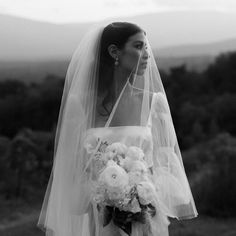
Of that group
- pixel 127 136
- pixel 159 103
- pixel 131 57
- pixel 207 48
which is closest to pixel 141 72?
pixel 131 57

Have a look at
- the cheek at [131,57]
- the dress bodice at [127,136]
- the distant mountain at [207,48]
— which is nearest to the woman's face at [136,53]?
the cheek at [131,57]

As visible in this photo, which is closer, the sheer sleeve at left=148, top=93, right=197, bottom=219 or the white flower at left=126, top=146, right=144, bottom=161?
the white flower at left=126, top=146, right=144, bottom=161

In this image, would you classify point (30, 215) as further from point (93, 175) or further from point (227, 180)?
point (93, 175)

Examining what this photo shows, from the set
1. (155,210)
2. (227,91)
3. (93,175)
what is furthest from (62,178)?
(227,91)

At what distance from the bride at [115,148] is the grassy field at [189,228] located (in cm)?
275

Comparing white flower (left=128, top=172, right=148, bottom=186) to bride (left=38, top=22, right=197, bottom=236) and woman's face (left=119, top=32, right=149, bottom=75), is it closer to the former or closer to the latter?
bride (left=38, top=22, right=197, bottom=236)

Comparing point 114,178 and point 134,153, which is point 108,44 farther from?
point 114,178

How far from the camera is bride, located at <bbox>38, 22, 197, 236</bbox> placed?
274 cm

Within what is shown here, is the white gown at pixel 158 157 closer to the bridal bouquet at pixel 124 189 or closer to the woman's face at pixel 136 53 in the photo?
the bridal bouquet at pixel 124 189

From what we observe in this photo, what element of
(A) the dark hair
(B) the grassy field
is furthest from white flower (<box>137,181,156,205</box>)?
(B) the grassy field

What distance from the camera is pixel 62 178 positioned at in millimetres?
2883

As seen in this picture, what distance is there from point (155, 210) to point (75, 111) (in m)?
0.57

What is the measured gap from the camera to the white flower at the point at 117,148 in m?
2.77

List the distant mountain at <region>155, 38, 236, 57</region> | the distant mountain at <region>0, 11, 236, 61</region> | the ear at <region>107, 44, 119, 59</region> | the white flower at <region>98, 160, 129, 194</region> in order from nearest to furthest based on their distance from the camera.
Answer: the white flower at <region>98, 160, 129, 194</region> < the ear at <region>107, 44, 119, 59</region> < the distant mountain at <region>0, 11, 236, 61</region> < the distant mountain at <region>155, 38, 236, 57</region>
